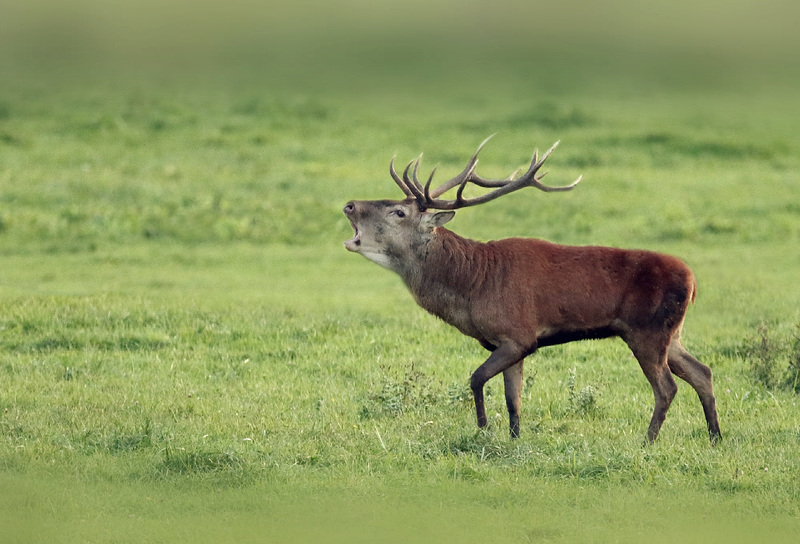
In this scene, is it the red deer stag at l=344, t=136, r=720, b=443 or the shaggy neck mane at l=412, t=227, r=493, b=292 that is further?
the shaggy neck mane at l=412, t=227, r=493, b=292

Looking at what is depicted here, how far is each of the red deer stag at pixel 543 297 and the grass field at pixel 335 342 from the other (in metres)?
0.54

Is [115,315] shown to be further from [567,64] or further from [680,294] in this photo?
[567,64]

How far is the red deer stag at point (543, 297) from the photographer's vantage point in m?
9.79

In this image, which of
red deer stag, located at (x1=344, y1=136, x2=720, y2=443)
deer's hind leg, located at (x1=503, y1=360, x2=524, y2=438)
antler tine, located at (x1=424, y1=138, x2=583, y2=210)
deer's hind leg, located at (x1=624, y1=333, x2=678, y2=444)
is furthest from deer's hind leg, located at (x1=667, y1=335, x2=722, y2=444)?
antler tine, located at (x1=424, y1=138, x2=583, y2=210)

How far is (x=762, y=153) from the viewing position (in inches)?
1144

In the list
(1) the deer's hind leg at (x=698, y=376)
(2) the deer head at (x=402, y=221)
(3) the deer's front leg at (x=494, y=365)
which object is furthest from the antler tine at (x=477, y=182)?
(1) the deer's hind leg at (x=698, y=376)

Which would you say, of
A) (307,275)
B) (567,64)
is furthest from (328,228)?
(567,64)

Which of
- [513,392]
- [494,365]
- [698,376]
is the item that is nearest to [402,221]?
[494,365]

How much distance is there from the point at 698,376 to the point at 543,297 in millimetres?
1540

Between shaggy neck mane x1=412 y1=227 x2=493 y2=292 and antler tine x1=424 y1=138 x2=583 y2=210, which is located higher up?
antler tine x1=424 y1=138 x2=583 y2=210

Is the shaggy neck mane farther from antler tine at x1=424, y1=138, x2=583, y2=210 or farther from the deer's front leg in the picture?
the deer's front leg

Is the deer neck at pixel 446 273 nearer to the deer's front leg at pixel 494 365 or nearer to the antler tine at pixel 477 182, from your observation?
the antler tine at pixel 477 182

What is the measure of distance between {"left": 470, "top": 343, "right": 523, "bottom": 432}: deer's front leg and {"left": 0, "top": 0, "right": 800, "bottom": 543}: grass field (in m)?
0.39

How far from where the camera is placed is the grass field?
318 inches
